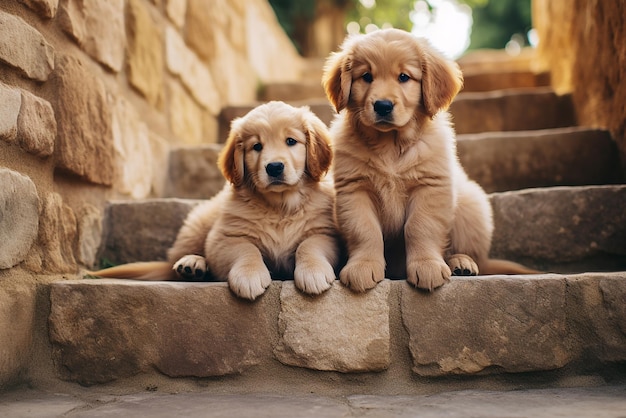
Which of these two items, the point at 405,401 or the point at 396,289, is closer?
the point at 405,401

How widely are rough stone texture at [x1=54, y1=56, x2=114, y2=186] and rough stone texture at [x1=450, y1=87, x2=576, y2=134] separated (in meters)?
2.45

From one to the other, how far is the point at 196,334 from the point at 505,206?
1.57 meters

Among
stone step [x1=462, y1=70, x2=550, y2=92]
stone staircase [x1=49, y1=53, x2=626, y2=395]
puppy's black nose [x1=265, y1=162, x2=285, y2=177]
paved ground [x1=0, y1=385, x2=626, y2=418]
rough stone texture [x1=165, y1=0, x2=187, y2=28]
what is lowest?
paved ground [x1=0, y1=385, x2=626, y2=418]

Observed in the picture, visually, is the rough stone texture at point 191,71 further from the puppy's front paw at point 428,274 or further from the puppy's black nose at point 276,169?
the puppy's front paw at point 428,274

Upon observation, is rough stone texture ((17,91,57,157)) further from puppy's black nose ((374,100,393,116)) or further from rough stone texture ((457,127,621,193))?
rough stone texture ((457,127,621,193))

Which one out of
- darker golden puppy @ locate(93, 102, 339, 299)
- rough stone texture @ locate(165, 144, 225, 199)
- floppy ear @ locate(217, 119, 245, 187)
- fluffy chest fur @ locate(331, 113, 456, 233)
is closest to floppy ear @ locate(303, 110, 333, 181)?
darker golden puppy @ locate(93, 102, 339, 299)

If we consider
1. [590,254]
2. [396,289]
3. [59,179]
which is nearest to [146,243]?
[59,179]

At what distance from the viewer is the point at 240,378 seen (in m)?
2.00

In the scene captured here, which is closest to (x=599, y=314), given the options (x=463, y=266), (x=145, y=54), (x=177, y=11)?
(x=463, y=266)

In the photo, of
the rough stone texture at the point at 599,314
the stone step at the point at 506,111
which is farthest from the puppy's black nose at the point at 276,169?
the stone step at the point at 506,111

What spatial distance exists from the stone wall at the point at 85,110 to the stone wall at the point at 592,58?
2428 mm

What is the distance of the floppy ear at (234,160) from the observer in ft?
8.23

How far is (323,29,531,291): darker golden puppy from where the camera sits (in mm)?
2209

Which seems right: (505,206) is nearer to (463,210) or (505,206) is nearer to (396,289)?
(463,210)
